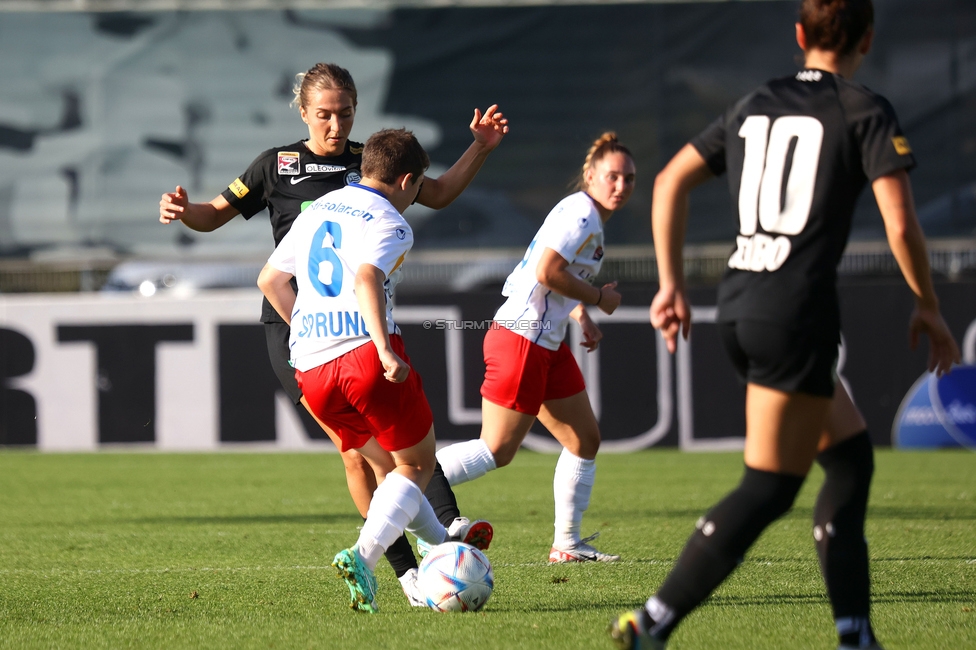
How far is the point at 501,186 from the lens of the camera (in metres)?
16.0

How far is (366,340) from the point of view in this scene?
4184 millimetres

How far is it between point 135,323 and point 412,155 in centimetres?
892

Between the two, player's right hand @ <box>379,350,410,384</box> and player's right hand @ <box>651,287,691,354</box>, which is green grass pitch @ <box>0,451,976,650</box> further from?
player's right hand @ <box>651,287,691,354</box>

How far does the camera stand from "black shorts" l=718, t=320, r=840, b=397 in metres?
3.16

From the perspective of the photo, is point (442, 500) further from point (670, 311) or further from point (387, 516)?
point (670, 311)

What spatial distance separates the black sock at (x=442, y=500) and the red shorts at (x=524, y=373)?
601 mm

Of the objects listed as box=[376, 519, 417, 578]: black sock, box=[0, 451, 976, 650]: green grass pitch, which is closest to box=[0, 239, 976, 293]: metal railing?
box=[0, 451, 976, 650]: green grass pitch

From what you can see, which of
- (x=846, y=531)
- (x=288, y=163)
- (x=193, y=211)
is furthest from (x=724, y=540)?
(x=193, y=211)

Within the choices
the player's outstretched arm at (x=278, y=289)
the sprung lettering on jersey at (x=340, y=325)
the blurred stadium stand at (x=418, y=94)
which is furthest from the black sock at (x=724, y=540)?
the blurred stadium stand at (x=418, y=94)

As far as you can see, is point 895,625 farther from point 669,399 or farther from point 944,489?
point 669,399

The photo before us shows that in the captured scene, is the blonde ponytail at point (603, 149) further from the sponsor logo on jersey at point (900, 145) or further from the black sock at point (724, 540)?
the black sock at point (724, 540)

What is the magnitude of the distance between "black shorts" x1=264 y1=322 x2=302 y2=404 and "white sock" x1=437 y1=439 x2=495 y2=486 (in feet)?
2.90

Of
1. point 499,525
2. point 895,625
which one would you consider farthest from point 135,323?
point 895,625

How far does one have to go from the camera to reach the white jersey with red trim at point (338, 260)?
4.14m
